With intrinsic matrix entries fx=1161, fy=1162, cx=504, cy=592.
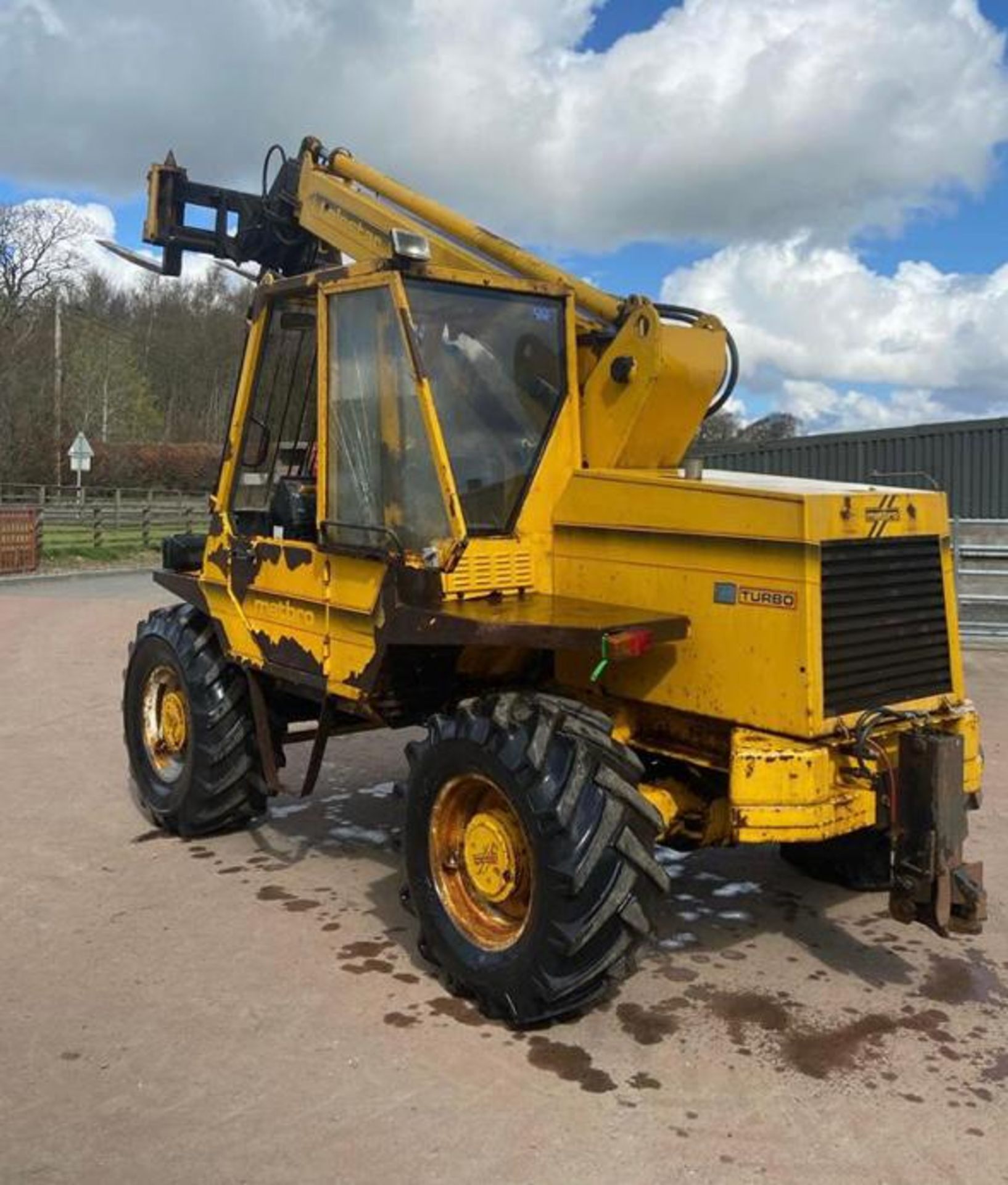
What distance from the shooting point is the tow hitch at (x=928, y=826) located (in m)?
3.95

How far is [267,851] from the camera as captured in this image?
6293 millimetres

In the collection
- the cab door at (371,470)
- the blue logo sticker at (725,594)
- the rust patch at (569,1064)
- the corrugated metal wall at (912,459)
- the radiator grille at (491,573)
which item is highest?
the corrugated metal wall at (912,459)

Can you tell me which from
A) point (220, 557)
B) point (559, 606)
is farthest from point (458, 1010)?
point (220, 557)

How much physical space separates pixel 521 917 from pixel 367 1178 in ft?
4.19

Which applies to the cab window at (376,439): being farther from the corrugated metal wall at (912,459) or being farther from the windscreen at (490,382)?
the corrugated metal wall at (912,459)

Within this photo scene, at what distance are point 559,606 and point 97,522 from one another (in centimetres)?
2850

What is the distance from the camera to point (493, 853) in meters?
4.36

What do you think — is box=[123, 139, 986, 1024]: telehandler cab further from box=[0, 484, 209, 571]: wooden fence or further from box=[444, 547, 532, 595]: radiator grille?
box=[0, 484, 209, 571]: wooden fence

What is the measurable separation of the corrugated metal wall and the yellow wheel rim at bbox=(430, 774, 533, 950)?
43.3 feet

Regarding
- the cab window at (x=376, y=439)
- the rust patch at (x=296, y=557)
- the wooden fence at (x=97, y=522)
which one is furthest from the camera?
the wooden fence at (x=97, y=522)

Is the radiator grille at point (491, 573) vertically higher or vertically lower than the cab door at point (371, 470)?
lower

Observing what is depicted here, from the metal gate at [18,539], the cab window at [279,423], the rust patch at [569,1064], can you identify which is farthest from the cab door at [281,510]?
the metal gate at [18,539]

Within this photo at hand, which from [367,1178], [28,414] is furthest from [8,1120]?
[28,414]

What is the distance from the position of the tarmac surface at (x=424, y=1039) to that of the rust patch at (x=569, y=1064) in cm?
1
